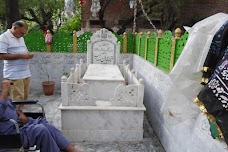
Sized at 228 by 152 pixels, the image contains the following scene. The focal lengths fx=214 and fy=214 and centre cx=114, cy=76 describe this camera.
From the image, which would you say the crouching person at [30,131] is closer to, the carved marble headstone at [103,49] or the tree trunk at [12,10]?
the carved marble headstone at [103,49]

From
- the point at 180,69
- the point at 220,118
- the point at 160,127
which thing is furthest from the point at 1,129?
the point at 160,127

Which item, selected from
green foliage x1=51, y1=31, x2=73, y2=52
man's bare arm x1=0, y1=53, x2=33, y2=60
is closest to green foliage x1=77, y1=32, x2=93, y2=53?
green foliage x1=51, y1=31, x2=73, y2=52

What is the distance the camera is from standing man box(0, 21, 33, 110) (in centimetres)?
347

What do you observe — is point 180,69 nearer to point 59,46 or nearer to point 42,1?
A: point 59,46

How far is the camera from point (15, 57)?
11.7ft

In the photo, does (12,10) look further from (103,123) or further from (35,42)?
(103,123)

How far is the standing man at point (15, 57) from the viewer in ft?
11.4

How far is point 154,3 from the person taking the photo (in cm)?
1008

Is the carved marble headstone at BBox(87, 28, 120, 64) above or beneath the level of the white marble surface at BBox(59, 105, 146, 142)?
above

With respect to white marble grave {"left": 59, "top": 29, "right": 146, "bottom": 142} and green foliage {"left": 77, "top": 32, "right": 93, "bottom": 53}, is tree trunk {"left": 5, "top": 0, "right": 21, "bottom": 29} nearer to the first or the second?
green foliage {"left": 77, "top": 32, "right": 93, "bottom": 53}

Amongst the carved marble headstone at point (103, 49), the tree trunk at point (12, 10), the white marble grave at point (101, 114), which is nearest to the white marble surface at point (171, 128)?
the white marble grave at point (101, 114)

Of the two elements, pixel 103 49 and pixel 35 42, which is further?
pixel 35 42

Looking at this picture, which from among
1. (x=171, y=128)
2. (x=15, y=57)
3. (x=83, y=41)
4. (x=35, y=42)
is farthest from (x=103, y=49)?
(x=171, y=128)

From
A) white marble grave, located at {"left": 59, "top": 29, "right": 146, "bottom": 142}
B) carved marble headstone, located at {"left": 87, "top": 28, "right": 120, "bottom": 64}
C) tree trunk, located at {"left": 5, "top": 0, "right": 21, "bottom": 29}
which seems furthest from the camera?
tree trunk, located at {"left": 5, "top": 0, "right": 21, "bottom": 29}
